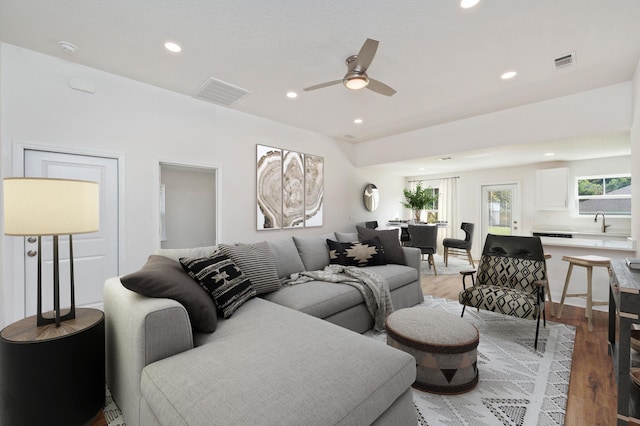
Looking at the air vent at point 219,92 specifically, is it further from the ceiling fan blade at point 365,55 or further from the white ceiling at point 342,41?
the ceiling fan blade at point 365,55


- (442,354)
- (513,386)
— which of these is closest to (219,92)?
(442,354)

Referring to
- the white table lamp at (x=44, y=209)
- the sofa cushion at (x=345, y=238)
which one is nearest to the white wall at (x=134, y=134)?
the sofa cushion at (x=345, y=238)

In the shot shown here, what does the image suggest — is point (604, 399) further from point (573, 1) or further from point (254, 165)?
point (254, 165)

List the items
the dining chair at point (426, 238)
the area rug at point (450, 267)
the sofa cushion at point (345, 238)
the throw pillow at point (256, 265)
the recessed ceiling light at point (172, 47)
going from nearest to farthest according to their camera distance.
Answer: the throw pillow at point (256, 265) → the recessed ceiling light at point (172, 47) → the sofa cushion at point (345, 238) → the dining chair at point (426, 238) → the area rug at point (450, 267)

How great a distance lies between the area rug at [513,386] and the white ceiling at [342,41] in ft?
8.75

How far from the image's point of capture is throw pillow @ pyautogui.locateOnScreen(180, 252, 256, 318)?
1790 mm

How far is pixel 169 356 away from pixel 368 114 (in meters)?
3.91

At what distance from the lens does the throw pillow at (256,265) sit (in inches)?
88.5

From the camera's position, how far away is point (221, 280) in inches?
72.8

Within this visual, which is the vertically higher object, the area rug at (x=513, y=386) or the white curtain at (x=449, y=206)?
the white curtain at (x=449, y=206)

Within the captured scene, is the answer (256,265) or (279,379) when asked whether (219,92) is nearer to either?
(256,265)

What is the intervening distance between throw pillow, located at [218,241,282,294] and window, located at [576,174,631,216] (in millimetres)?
6109

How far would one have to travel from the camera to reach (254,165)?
13.9 ft

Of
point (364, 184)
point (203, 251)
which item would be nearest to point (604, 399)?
point (203, 251)
